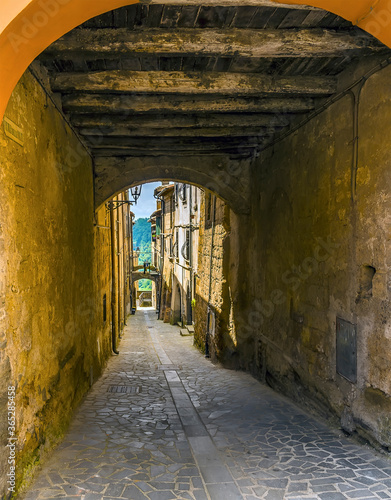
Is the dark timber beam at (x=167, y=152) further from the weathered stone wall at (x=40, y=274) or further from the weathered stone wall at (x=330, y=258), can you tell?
the weathered stone wall at (x=40, y=274)

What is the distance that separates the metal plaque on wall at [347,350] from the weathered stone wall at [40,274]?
10.1 feet

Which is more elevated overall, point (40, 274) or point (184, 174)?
point (184, 174)

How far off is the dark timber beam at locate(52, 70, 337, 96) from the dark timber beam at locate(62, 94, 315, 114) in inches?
17.4

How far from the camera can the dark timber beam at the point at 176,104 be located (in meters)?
4.68

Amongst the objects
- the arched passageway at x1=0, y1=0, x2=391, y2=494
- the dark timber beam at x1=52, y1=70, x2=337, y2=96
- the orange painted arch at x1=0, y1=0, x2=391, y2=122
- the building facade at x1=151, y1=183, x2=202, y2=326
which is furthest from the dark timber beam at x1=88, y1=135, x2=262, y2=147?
the building facade at x1=151, y1=183, x2=202, y2=326

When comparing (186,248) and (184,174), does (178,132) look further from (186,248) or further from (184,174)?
(186,248)

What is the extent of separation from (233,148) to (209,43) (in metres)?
3.99

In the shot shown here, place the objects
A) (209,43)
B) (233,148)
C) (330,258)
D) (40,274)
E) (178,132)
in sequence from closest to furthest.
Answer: (209,43) → (40,274) → (330,258) → (178,132) → (233,148)

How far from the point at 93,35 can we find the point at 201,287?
29.7ft

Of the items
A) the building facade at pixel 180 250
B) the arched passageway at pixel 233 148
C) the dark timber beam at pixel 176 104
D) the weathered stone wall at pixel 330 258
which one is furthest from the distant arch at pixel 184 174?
the building facade at pixel 180 250

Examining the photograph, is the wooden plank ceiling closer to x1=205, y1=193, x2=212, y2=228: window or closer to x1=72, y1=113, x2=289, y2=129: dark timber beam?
x1=72, y1=113, x2=289, y2=129: dark timber beam

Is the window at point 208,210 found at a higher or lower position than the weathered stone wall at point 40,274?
higher

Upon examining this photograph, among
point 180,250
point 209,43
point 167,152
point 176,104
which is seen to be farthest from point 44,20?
point 180,250

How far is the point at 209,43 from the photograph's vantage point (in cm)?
334
